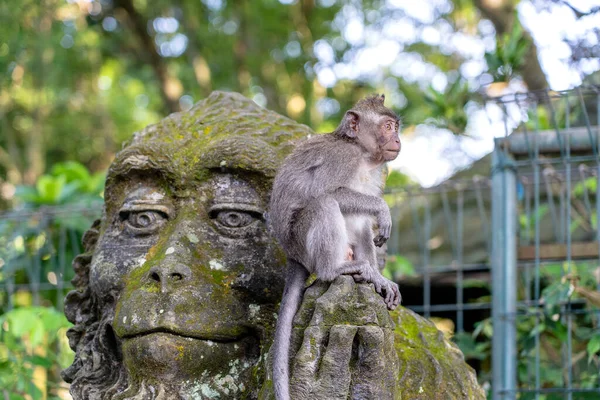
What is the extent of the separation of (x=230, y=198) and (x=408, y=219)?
19.4ft

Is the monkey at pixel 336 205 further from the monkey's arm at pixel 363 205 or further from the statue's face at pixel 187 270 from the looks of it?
the statue's face at pixel 187 270

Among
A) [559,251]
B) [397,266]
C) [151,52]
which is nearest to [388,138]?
[559,251]

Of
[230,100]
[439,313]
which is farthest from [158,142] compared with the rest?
[439,313]

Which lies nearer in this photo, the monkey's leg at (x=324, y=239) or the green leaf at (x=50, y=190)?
the monkey's leg at (x=324, y=239)

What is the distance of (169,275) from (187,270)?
8cm

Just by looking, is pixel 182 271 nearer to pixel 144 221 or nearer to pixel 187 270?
pixel 187 270

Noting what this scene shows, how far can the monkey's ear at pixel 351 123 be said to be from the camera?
388 cm

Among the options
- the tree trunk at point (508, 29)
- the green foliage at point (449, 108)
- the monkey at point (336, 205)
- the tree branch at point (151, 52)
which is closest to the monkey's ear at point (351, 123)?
the monkey at point (336, 205)

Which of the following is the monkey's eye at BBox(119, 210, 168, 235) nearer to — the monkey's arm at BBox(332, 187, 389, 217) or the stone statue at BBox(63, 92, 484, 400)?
the stone statue at BBox(63, 92, 484, 400)

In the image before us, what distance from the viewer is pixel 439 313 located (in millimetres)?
8953

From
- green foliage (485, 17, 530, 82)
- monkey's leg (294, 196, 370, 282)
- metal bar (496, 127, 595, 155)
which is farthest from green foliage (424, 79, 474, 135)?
monkey's leg (294, 196, 370, 282)

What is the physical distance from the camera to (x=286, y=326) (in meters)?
3.03

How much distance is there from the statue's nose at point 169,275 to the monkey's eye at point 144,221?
0.35 meters

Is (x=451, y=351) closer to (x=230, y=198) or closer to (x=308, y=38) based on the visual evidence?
(x=230, y=198)
